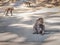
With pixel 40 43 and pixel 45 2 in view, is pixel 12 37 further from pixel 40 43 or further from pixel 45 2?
pixel 45 2

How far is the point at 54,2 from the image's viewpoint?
110ft

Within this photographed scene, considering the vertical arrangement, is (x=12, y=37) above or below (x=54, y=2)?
above

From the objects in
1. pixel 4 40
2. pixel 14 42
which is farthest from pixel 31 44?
pixel 4 40

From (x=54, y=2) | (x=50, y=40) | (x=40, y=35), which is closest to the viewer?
(x=50, y=40)

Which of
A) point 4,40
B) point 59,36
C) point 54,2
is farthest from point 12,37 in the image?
point 54,2

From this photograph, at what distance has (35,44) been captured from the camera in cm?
857

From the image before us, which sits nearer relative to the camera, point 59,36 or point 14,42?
point 14,42

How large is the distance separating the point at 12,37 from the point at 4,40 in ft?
2.30

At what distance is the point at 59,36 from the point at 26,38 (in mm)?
1591

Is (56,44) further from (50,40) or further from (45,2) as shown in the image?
(45,2)

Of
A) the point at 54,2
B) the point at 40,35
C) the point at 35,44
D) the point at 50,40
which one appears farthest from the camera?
the point at 54,2

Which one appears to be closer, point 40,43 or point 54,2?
point 40,43

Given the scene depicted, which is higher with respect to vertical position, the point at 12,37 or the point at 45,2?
the point at 12,37

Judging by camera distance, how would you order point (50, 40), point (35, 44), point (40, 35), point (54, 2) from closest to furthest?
1. point (35, 44)
2. point (50, 40)
3. point (40, 35)
4. point (54, 2)
